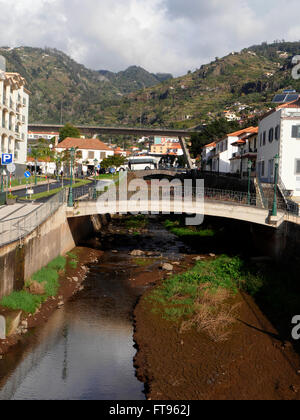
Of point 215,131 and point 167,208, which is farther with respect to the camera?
point 215,131

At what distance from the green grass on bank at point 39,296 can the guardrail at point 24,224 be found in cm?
311

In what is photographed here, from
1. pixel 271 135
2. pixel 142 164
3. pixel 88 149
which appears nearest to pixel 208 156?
pixel 142 164

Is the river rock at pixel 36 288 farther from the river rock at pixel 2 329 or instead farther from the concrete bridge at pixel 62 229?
the river rock at pixel 2 329

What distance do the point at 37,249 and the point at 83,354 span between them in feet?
31.4

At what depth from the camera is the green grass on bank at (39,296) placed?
2165 centimetres

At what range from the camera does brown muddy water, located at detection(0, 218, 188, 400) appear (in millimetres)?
16469

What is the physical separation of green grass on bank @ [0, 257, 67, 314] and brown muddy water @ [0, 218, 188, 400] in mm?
1361

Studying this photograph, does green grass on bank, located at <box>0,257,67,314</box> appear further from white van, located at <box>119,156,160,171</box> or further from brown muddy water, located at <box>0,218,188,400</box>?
white van, located at <box>119,156,160,171</box>

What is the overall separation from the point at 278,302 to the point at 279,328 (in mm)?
3363

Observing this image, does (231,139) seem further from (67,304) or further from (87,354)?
(87,354)

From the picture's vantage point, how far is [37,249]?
26969 millimetres

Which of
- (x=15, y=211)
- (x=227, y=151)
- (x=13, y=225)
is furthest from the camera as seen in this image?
(x=227, y=151)

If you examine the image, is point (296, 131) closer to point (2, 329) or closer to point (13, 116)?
point (2, 329)

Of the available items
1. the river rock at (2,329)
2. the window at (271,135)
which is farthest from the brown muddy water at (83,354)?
the window at (271,135)
